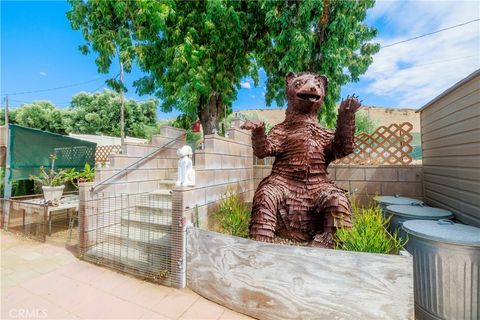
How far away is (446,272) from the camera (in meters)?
1.78

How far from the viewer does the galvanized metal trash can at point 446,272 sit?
171cm

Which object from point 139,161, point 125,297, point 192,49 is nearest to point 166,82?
point 192,49

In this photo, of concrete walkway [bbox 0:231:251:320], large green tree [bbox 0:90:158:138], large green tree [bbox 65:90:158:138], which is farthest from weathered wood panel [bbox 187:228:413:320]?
large green tree [bbox 65:90:158:138]

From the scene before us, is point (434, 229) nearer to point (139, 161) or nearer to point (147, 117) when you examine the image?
point (139, 161)

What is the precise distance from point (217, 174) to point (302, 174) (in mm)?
1379

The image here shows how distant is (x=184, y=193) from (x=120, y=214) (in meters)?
1.75

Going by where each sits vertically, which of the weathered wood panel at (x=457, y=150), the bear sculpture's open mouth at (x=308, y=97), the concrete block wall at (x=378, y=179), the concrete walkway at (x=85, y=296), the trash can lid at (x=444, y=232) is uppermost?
the bear sculpture's open mouth at (x=308, y=97)

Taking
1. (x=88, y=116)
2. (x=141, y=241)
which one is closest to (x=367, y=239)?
(x=141, y=241)

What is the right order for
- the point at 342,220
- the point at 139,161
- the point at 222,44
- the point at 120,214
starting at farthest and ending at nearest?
the point at 222,44 < the point at 139,161 < the point at 120,214 < the point at 342,220

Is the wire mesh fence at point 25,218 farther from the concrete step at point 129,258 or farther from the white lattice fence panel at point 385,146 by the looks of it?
the white lattice fence panel at point 385,146

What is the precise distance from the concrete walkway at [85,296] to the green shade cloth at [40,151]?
11.2 ft

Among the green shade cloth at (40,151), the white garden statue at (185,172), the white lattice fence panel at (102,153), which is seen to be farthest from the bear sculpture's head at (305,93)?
the white lattice fence panel at (102,153)

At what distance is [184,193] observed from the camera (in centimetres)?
259

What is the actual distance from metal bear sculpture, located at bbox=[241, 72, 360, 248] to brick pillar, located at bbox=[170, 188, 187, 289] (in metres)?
0.78
